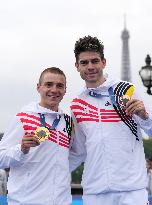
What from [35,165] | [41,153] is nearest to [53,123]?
[41,153]

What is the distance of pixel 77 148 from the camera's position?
18.8ft

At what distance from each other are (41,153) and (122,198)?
936 millimetres

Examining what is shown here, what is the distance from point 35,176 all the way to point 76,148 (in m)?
0.75

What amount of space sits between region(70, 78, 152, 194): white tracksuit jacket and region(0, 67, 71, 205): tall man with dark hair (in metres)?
0.25

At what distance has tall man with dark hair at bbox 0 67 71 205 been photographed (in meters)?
5.12

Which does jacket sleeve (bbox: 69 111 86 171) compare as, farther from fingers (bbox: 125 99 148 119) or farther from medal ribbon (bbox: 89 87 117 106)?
fingers (bbox: 125 99 148 119)

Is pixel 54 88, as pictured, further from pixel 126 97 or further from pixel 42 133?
pixel 126 97

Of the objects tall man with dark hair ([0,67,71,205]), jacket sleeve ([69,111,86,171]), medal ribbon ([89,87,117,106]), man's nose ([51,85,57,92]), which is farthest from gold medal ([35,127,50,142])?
medal ribbon ([89,87,117,106])

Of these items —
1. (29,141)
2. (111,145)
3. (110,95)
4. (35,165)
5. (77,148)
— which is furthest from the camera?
(77,148)

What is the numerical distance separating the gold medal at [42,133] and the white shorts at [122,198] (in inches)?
34.2

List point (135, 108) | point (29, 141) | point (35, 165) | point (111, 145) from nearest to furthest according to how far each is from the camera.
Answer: point (29, 141), point (135, 108), point (35, 165), point (111, 145)

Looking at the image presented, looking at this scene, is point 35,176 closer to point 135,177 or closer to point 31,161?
point 31,161

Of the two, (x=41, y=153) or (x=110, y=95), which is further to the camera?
(x=110, y=95)

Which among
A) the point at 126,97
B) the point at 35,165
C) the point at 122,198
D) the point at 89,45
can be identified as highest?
the point at 89,45
